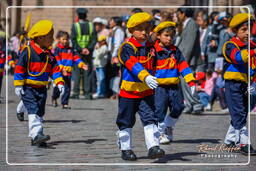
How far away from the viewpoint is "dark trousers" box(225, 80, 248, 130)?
10820 mm

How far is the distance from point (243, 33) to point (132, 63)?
71.3 inches

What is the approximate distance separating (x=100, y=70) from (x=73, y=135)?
8857 mm

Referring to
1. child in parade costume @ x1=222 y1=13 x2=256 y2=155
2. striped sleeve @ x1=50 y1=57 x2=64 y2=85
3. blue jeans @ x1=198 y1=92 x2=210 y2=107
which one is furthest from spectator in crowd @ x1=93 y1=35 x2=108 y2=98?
child in parade costume @ x1=222 y1=13 x2=256 y2=155

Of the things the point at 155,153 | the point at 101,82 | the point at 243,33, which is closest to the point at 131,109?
the point at 155,153

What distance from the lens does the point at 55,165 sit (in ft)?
30.9

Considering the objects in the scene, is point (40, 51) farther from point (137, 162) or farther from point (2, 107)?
point (2, 107)

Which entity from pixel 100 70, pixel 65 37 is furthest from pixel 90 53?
pixel 65 37

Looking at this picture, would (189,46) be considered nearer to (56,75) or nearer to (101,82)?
(56,75)

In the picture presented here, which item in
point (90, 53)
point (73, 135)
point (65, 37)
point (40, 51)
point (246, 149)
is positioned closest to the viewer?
point (246, 149)

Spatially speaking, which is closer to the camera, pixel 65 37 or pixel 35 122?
pixel 35 122

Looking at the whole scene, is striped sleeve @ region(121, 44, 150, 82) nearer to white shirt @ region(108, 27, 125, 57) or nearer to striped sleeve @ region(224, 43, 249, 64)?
striped sleeve @ region(224, 43, 249, 64)

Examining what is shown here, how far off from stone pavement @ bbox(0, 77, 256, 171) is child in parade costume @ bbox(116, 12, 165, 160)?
0.28 m

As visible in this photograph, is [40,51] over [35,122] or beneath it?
over

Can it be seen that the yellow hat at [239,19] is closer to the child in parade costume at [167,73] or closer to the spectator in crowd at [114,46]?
the child in parade costume at [167,73]
